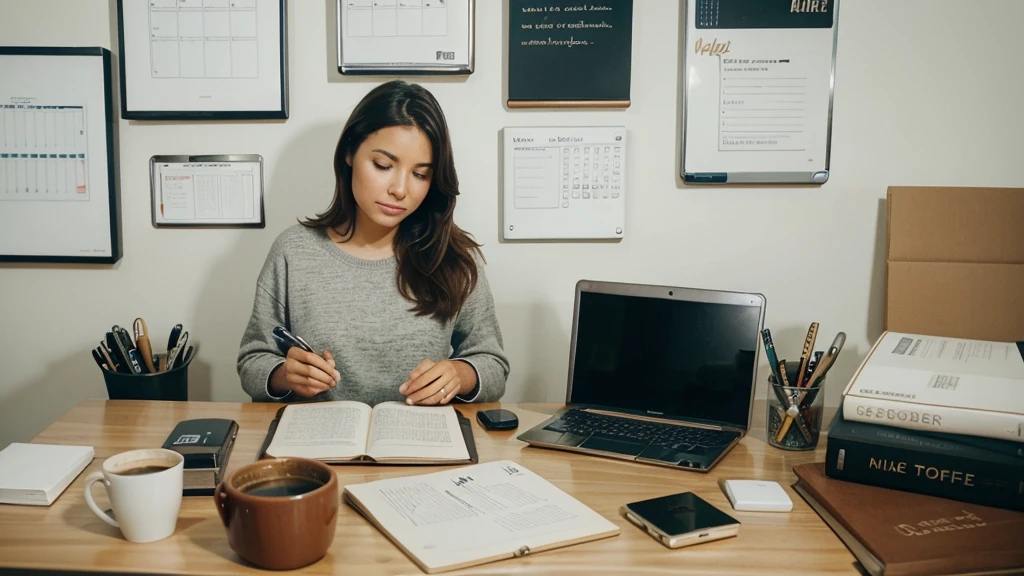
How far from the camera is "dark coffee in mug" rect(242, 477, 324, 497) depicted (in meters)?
0.84

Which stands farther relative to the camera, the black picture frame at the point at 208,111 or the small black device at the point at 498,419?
the black picture frame at the point at 208,111

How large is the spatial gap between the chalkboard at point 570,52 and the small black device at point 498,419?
0.74 m

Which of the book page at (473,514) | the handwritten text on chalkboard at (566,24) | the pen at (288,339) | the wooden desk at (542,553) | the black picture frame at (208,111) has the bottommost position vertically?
the wooden desk at (542,553)

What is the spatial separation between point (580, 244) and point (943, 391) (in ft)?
2.85

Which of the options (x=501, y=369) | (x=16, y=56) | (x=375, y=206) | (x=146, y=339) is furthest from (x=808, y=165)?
(x=16, y=56)

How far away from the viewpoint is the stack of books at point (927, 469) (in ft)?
2.75

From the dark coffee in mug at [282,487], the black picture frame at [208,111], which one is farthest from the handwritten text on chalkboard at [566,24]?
the dark coffee in mug at [282,487]

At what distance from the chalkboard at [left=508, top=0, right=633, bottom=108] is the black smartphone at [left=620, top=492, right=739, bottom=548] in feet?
3.28

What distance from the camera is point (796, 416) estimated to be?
121 cm

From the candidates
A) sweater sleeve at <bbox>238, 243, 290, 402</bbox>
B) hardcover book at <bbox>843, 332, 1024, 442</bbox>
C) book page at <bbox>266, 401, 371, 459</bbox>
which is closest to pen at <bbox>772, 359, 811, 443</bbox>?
hardcover book at <bbox>843, 332, 1024, 442</bbox>

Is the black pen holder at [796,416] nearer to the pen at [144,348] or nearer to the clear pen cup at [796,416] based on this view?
the clear pen cup at [796,416]

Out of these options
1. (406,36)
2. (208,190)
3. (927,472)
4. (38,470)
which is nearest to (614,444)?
(927,472)

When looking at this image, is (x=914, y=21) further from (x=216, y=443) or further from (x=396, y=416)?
(x=216, y=443)

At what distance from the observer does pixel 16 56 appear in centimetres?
171
